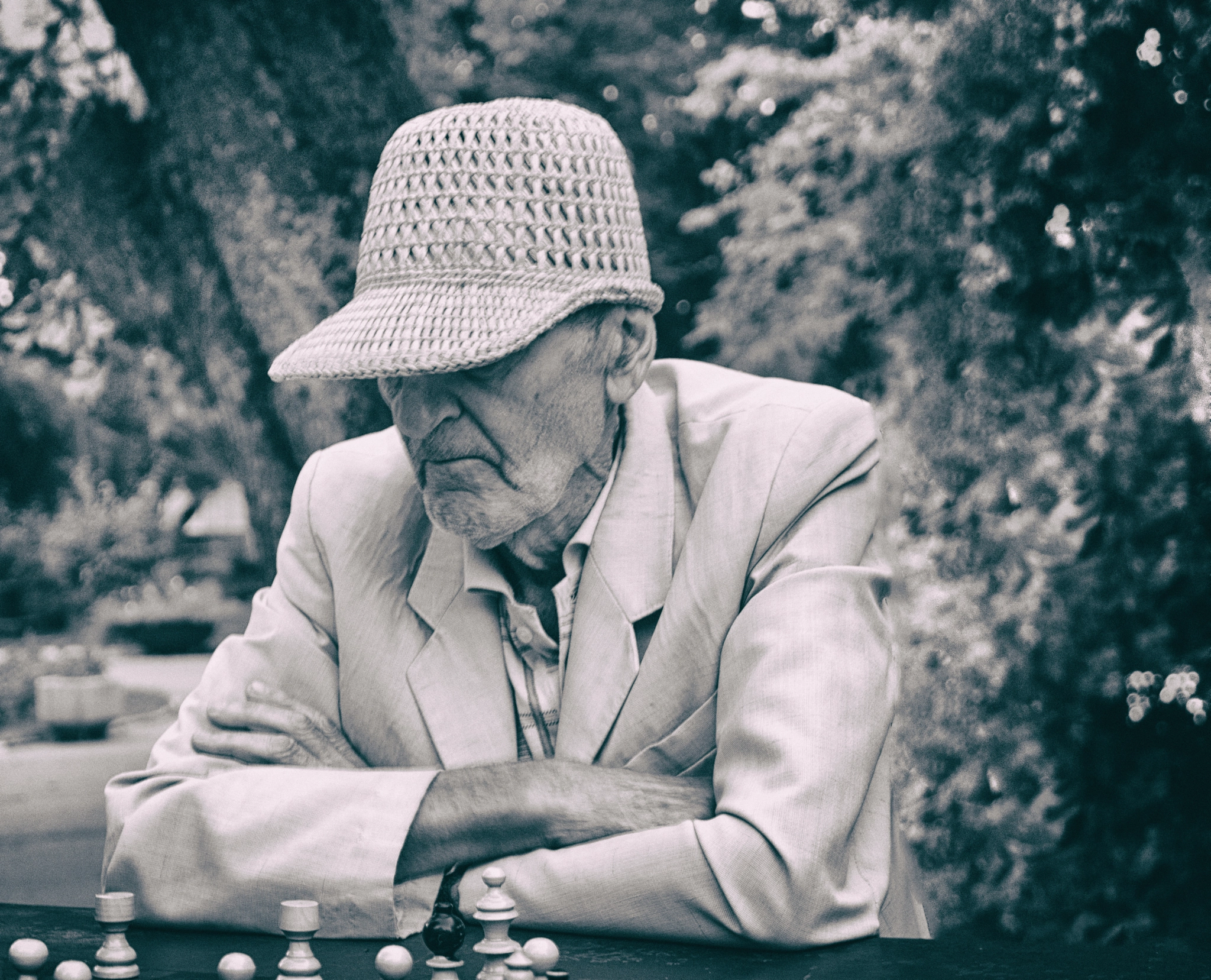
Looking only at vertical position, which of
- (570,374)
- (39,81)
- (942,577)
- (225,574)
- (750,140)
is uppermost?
(39,81)

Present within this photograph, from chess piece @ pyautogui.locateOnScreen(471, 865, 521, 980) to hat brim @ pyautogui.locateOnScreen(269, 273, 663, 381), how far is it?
2.92 feet

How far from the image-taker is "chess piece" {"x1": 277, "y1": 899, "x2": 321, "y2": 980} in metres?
1.49

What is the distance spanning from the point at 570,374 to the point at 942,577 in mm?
3295

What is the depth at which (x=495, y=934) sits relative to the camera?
1518mm

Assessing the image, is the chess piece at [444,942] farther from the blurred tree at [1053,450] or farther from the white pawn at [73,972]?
the blurred tree at [1053,450]

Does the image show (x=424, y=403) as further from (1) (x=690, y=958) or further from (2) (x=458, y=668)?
(1) (x=690, y=958)

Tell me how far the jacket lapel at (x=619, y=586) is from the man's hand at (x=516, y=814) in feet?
0.74

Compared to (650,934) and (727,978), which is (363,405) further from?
(727,978)

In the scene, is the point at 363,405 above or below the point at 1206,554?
above

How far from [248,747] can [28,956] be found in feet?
2.85

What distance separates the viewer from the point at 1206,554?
436cm

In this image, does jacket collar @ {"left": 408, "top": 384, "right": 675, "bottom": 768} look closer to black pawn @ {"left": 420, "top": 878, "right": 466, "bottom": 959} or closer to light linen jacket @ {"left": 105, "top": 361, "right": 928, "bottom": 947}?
light linen jacket @ {"left": 105, "top": 361, "right": 928, "bottom": 947}

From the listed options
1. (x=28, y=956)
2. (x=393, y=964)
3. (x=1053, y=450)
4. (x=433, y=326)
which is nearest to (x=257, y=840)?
(x=28, y=956)

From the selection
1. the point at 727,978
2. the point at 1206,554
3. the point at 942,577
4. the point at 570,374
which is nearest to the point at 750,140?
the point at 942,577
